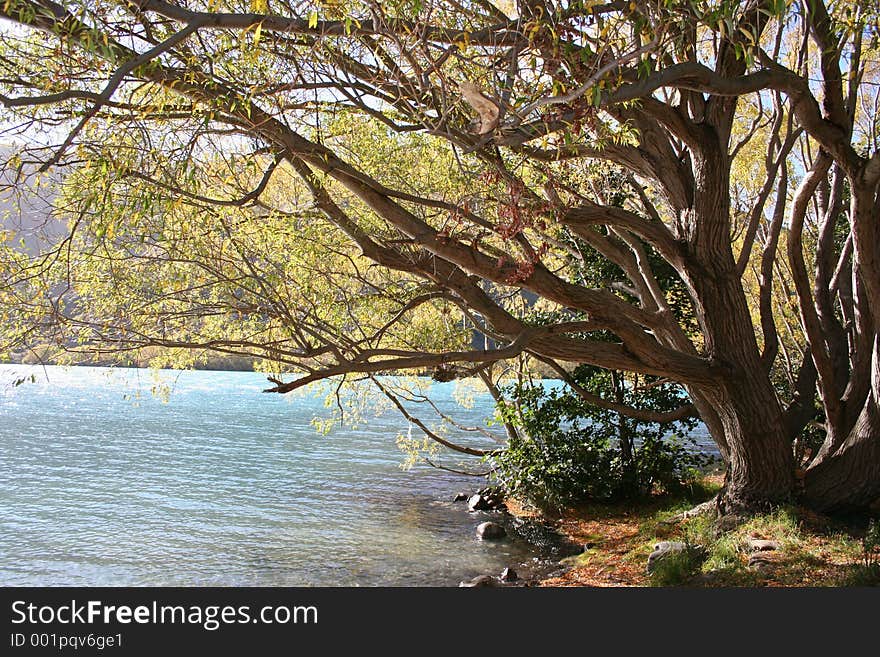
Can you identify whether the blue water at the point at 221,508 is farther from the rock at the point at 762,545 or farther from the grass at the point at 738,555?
the rock at the point at 762,545

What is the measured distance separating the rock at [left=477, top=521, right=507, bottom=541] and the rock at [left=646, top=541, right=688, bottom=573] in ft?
12.7

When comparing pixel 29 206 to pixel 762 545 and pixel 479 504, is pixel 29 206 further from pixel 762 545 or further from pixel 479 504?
pixel 479 504

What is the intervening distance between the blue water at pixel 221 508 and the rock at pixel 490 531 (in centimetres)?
35

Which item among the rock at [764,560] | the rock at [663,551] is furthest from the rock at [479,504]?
the rock at [764,560]

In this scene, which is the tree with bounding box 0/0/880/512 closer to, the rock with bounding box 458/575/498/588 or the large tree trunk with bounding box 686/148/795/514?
the large tree trunk with bounding box 686/148/795/514

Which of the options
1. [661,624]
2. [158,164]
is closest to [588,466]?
[661,624]

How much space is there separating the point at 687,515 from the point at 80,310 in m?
8.41

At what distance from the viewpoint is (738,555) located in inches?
285

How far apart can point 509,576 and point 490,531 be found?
235 centimetres

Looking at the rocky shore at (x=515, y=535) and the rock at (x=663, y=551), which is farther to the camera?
the rocky shore at (x=515, y=535)

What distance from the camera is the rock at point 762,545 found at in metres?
7.21

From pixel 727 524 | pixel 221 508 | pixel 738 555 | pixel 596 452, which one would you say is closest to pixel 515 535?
pixel 596 452

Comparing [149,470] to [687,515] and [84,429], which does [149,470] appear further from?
[687,515]

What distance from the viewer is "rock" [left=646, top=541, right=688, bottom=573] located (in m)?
7.69
